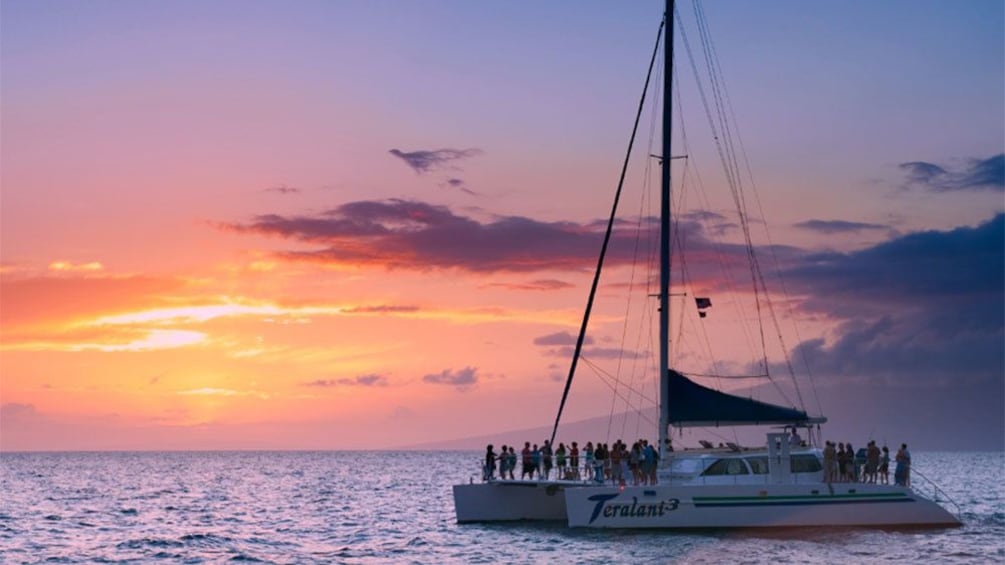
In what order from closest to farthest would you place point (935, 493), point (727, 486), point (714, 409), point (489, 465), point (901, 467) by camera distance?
point (727, 486)
point (714, 409)
point (901, 467)
point (489, 465)
point (935, 493)

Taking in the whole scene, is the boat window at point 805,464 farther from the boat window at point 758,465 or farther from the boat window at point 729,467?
the boat window at point 729,467

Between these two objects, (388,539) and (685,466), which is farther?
(388,539)

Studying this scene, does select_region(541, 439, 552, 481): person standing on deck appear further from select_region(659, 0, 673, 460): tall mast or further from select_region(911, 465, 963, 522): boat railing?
select_region(911, 465, 963, 522): boat railing

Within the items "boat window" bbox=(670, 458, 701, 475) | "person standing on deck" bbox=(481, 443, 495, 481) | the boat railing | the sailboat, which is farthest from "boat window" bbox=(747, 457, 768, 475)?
"person standing on deck" bbox=(481, 443, 495, 481)

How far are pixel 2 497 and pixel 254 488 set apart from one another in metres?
22.3

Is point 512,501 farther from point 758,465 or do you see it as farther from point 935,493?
point 935,493

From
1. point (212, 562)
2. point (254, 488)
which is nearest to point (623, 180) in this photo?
point (212, 562)

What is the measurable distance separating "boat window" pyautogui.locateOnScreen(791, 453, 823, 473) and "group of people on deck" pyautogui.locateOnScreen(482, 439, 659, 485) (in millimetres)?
4369

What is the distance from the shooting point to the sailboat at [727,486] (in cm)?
4194

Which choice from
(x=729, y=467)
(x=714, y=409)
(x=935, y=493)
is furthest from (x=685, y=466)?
(x=935, y=493)

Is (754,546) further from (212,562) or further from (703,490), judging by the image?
(212,562)

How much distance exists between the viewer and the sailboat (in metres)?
41.9

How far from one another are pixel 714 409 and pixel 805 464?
3322mm

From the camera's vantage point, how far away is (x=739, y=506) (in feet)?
138
